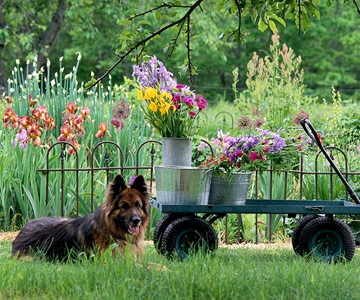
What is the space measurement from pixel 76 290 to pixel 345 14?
91.7 ft

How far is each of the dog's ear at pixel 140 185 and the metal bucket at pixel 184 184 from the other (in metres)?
0.25

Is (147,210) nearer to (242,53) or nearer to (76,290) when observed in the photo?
(76,290)

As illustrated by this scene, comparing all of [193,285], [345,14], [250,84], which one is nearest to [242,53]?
[345,14]

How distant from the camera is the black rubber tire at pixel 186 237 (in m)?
6.34

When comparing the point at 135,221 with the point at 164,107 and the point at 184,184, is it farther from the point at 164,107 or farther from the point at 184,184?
the point at 164,107

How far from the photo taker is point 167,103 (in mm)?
6465

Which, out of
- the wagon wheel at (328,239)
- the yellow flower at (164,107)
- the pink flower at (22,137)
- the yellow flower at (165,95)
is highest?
the yellow flower at (165,95)

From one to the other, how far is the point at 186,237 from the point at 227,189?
0.53 m

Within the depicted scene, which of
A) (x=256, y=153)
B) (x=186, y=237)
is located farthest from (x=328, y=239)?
(x=186, y=237)

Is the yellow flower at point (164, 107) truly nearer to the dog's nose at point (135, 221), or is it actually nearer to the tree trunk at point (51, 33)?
the dog's nose at point (135, 221)

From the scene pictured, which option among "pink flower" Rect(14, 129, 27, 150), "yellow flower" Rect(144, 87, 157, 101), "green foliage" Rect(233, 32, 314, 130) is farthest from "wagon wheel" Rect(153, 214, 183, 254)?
"green foliage" Rect(233, 32, 314, 130)

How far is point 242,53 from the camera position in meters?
33.8

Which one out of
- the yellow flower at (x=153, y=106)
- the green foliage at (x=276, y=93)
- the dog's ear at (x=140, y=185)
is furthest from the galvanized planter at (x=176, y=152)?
the green foliage at (x=276, y=93)

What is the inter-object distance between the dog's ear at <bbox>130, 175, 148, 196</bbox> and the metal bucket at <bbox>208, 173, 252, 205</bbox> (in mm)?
606
